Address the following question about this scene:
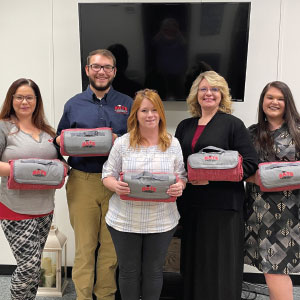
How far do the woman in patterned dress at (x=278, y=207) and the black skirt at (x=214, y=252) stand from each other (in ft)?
0.49

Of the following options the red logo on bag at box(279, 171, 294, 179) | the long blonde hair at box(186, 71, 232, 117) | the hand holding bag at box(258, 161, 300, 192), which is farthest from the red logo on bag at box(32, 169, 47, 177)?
the red logo on bag at box(279, 171, 294, 179)

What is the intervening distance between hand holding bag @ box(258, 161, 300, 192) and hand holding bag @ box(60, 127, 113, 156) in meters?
0.88

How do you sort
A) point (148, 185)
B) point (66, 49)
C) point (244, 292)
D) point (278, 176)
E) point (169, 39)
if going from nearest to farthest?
1. point (148, 185)
2. point (278, 176)
3. point (169, 39)
4. point (244, 292)
5. point (66, 49)

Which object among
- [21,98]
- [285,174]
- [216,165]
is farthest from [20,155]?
[285,174]

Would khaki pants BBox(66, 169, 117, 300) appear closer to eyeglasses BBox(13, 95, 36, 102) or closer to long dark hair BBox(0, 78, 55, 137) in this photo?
long dark hair BBox(0, 78, 55, 137)

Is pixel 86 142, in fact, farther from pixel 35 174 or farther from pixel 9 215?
pixel 9 215

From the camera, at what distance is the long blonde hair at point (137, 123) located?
5.83 feet

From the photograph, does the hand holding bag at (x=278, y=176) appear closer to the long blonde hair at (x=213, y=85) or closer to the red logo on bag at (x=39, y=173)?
the long blonde hair at (x=213, y=85)

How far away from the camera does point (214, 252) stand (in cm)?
191

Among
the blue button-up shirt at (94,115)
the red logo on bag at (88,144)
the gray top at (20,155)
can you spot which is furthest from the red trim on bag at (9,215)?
the red logo on bag at (88,144)

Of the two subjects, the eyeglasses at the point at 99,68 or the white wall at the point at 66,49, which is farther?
the white wall at the point at 66,49

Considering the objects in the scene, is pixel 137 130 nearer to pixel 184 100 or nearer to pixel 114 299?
pixel 184 100

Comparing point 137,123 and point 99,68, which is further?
point 99,68

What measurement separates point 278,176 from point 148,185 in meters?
0.73
